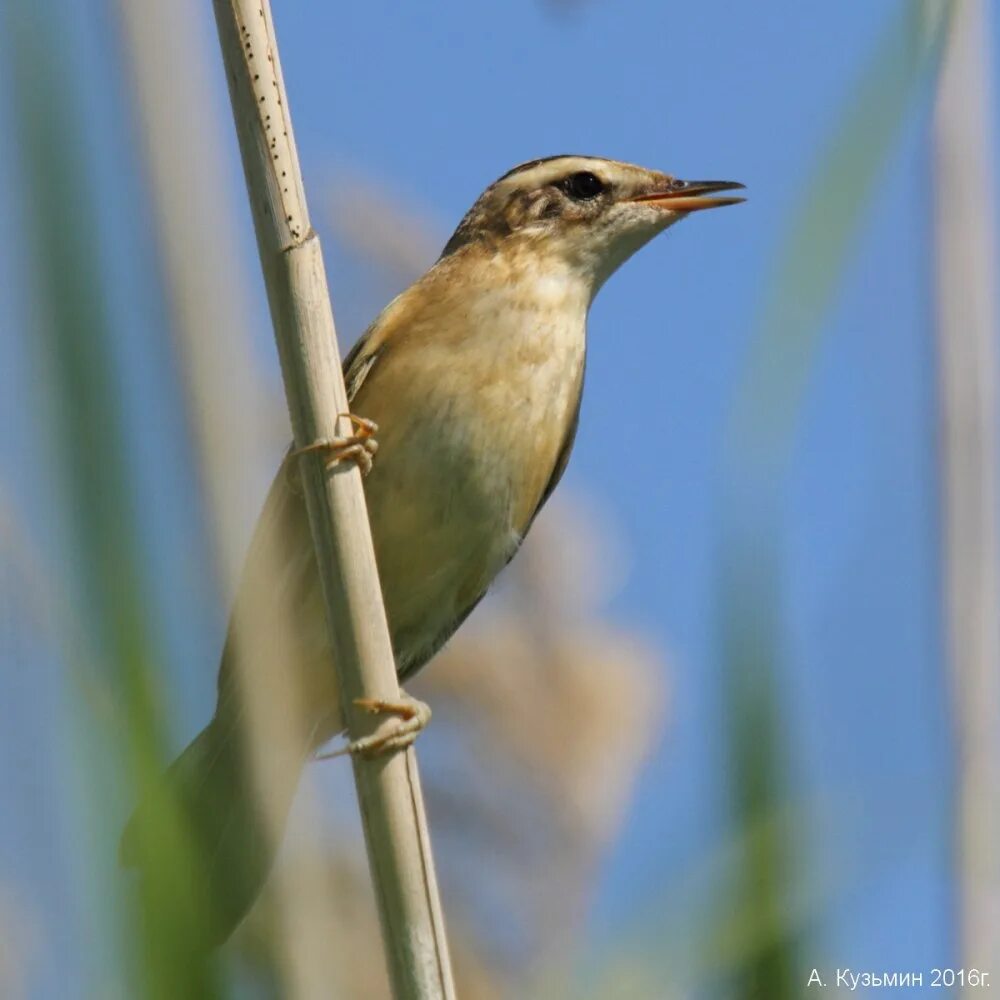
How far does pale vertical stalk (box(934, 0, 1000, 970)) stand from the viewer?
4.72ft

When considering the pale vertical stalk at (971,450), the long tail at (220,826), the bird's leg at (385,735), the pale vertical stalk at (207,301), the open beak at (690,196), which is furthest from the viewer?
the open beak at (690,196)

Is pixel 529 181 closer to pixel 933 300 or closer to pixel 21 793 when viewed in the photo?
pixel 933 300

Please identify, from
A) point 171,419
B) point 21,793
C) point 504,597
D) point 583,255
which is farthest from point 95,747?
point 583,255

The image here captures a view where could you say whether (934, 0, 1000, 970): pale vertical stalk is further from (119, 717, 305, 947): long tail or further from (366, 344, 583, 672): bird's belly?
(366, 344, 583, 672): bird's belly

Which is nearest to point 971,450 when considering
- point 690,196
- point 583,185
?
point 690,196

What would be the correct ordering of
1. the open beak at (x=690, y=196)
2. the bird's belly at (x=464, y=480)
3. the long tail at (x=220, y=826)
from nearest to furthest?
the long tail at (x=220, y=826), the bird's belly at (x=464, y=480), the open beak at (x=690, y=196)

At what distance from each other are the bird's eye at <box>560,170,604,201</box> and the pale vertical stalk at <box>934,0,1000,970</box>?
1.52 meters

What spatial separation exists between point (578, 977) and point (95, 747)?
50 centimetres

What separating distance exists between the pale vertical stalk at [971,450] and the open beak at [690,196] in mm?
1384

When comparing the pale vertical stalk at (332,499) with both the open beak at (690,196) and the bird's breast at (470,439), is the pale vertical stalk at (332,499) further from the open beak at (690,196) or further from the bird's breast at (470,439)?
the open beak at (690,196)

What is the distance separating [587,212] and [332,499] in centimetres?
177

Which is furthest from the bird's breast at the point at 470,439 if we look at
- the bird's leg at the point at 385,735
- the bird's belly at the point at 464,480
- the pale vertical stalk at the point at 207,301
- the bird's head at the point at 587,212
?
the pale vertical stalk at the point at 207,301

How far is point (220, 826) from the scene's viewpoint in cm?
185

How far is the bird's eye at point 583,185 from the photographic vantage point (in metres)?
3.29
